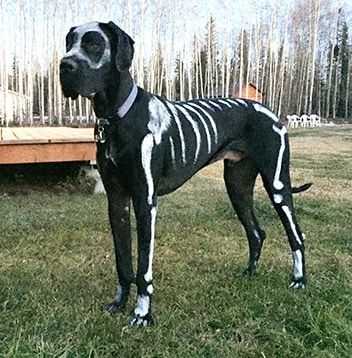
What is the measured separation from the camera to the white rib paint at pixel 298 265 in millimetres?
3207

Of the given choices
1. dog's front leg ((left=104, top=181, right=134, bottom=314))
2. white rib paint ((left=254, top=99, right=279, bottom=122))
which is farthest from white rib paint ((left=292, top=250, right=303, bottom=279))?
dog's front leg ((left=104, top=181, right=134, bottom=314))

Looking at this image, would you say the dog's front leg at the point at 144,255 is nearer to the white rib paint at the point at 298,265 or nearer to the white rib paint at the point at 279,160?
the white rib paint at the point at 279,160

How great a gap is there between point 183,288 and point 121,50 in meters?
1.52

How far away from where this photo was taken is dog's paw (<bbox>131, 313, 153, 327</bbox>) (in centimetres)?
253

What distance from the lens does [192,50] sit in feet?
112

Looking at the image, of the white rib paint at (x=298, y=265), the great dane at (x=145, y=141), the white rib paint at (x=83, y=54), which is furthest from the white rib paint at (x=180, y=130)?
the white rib paint at (x=298, y=265)

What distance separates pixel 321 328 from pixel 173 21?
2919cm

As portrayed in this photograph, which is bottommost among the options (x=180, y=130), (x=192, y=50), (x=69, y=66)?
(x=180, y=130)

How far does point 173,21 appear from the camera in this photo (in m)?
29.9

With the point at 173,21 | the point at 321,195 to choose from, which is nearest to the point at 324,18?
the point at 173,21

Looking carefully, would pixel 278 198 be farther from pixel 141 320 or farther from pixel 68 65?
pixel 68 65

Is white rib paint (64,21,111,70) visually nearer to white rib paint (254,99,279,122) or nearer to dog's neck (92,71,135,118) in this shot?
dog's neck (92,71,135,118)

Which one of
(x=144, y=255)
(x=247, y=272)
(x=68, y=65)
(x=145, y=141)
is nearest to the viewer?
(x=68, y=65)

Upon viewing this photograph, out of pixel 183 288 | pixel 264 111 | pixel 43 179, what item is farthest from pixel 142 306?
pixel 43 179
